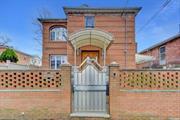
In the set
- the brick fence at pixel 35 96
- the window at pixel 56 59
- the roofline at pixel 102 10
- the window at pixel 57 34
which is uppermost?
the roofline at pixel 102 10

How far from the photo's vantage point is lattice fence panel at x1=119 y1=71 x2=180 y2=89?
7.74 m

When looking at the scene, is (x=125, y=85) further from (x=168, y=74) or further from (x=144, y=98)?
(x=168, y=74)

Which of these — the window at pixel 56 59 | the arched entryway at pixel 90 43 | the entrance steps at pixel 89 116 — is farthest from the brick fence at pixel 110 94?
the window at pixel 56 59

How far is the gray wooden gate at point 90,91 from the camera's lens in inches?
312

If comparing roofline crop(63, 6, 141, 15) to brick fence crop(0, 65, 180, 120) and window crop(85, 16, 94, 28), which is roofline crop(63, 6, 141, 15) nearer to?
window crop(85, 16, 94, 28)

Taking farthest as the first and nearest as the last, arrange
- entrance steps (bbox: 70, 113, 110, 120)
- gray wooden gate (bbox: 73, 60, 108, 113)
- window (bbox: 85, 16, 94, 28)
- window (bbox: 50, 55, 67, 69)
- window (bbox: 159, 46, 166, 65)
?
1. window (bbox: 159, 46, 166, 65)
2. window (bbox: 50, 55, 67, 69)
3. window (bbox: 85, 16, 94, 28)
4. gray wooden gate (bbox: 73, 60, 108, 113)
5. entrance steps (bbox: 70, 113, 110, 120)

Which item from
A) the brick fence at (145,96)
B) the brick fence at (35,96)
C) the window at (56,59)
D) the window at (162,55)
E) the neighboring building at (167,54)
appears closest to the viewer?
the brick fence at (145,96)

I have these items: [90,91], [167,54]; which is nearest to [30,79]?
[90,91]

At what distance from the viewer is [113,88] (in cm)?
771

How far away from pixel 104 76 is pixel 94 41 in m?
9.70

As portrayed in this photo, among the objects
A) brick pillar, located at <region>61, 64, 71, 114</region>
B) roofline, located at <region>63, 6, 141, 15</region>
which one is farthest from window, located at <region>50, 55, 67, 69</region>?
brick pillar, located at <region>61, 64, 71, 114</region>

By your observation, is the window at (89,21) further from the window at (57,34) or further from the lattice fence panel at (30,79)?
the lattice fence panel at (30,79)

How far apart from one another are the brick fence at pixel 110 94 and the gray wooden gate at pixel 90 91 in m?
0.32

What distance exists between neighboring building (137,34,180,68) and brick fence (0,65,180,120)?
12.5 meters
